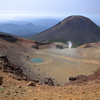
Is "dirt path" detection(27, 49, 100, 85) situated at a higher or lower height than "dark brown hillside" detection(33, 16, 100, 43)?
lower

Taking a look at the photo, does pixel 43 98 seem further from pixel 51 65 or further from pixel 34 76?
pixel 51 65

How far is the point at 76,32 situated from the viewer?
84.8m

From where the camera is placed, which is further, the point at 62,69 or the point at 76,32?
the point at 76,32

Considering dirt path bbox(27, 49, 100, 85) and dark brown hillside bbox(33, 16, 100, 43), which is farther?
dark brown hillside bbox(33, 16, 100, 43)

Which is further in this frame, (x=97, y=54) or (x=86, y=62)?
(x=97, y=54)

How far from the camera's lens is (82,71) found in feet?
74.3

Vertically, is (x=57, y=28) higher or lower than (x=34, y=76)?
higher

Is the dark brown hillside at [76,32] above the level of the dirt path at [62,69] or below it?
above

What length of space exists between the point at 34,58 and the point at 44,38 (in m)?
54.2

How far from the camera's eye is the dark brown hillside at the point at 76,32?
80750 millimetres

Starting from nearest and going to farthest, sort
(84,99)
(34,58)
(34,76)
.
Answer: (84,99), (34,76), (34,58)

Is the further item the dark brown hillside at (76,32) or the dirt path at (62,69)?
the dark brown hillside at (76,32)

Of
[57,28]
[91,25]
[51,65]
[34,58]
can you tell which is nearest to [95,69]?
[51,65]

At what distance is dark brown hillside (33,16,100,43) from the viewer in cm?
8075
